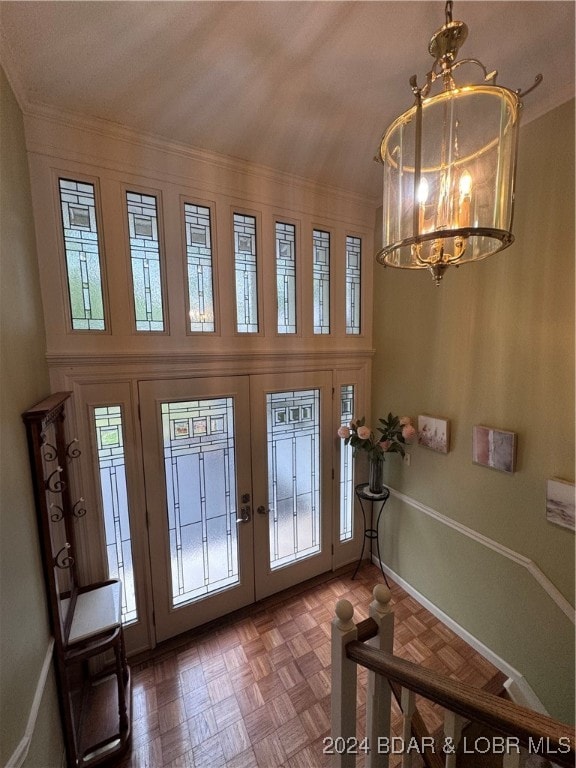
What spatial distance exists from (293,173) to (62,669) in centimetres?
341

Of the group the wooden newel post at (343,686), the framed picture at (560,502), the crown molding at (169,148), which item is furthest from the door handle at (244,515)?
the crown molding at (169,148)

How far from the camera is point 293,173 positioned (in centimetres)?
249

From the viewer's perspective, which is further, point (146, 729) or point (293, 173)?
Answer: point (293, 173)

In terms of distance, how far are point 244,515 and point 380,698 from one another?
5.10ft

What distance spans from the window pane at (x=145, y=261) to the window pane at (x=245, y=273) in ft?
1.86

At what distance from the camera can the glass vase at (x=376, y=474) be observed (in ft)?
9.07

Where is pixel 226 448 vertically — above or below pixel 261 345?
below

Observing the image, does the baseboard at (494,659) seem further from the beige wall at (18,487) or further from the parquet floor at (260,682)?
the beige wall at (18,487)

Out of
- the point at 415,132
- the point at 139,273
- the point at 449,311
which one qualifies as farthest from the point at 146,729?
the point at 449,311

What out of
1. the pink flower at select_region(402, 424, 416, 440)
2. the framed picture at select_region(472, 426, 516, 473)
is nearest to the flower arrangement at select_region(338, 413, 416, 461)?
the pink flower at select_region(402, 424, 416, 440)

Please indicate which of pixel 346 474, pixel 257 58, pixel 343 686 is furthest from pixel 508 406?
pixel 257 58

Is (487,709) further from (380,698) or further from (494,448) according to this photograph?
(494,448)

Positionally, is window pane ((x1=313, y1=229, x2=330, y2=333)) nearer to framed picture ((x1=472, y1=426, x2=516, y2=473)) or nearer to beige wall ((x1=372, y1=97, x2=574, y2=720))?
beige wall ((x1=372, y1=97, x2=574, y2=720))

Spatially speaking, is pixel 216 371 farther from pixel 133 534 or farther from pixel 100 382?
pixel 133 534
